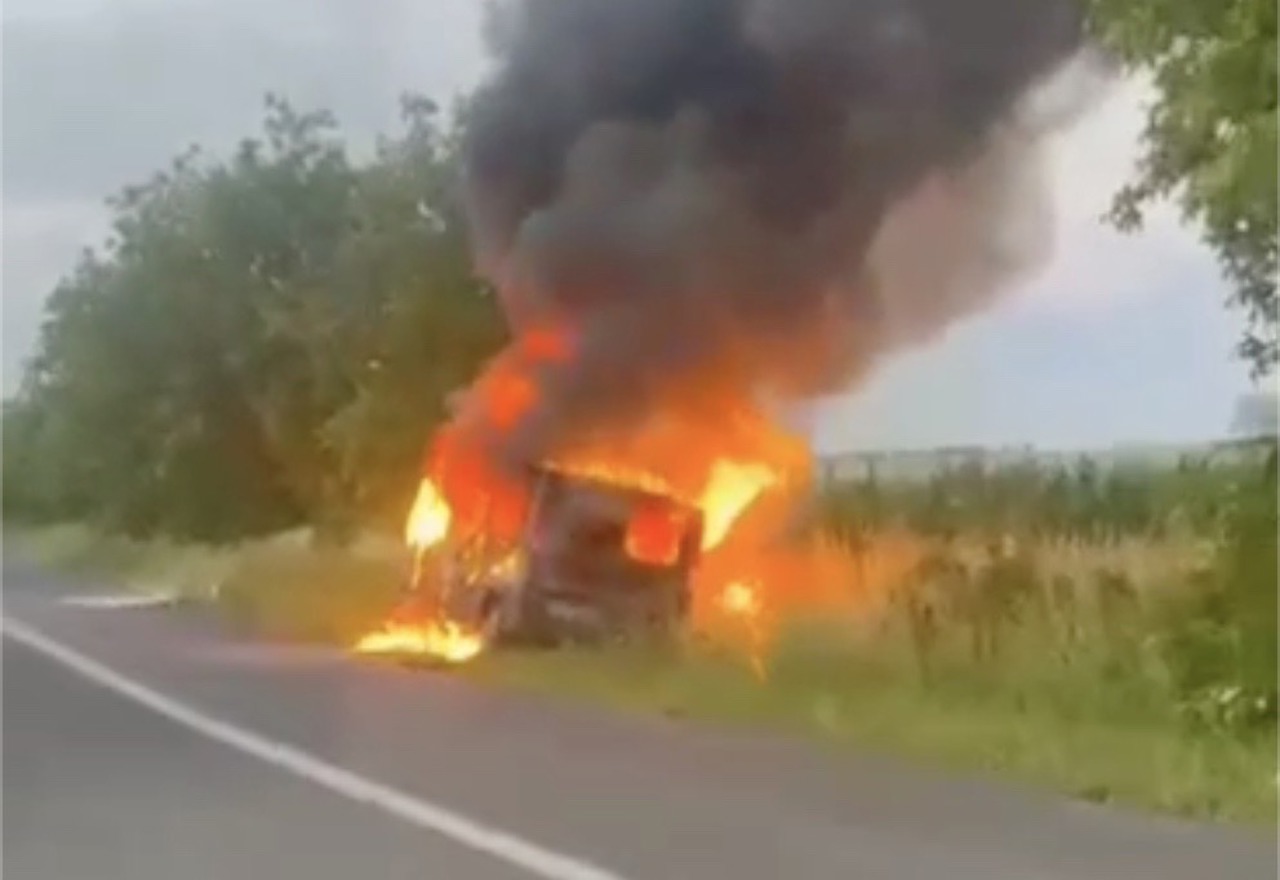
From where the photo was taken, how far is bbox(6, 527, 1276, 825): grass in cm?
1428

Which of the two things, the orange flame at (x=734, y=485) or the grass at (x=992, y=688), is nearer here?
the grass at (x=992, y=688)

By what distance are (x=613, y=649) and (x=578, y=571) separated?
149 centimetres

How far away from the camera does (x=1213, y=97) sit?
50.9ft

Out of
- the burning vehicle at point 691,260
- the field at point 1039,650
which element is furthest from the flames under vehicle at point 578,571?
the field at point 1039,650

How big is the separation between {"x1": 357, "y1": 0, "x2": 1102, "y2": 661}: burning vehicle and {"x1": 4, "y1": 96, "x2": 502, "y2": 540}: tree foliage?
139 cm

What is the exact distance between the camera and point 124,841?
36.7 ft

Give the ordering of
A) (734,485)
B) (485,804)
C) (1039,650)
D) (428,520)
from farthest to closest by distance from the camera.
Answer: (428,520) → (734,485) → (1039,650) → (485,804)

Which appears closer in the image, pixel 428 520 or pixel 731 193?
pixel 428 520

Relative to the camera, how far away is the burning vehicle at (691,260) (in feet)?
83.6

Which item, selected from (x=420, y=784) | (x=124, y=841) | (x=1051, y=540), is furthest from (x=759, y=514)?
(x=124, y=841)

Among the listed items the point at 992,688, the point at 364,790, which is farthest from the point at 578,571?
the point at 364,790

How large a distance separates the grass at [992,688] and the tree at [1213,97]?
272 cm

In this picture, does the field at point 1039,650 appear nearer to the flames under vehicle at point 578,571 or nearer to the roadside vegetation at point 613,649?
the roadside vegetation at point 613,649

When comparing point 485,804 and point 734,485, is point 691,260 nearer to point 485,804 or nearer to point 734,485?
point 734,485
